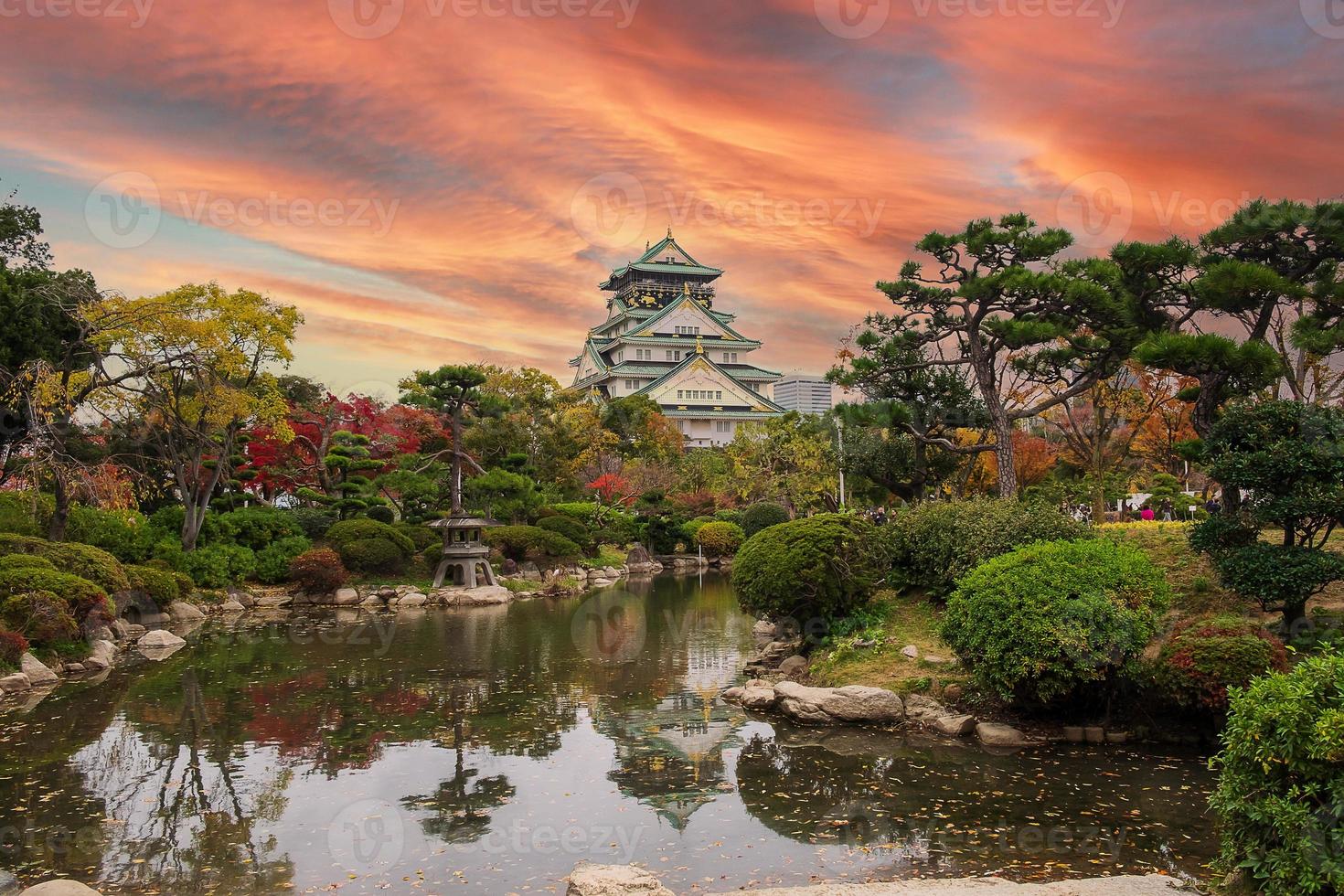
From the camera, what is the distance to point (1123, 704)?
952 centimetres

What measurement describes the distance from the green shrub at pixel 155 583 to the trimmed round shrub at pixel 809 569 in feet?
39.7

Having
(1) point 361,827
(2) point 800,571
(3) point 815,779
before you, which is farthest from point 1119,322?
(1) point 361,827

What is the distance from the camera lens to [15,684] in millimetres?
12453

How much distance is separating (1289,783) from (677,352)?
5816 cm

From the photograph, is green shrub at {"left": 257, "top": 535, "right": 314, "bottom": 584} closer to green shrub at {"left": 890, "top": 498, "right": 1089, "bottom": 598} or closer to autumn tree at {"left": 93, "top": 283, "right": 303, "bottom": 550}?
autumn tree at {"left": 93, "top": 283, "right": 303, "bottom": 550}

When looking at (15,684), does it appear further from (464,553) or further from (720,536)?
(720,536)

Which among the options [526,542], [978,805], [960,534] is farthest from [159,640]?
[978,805]

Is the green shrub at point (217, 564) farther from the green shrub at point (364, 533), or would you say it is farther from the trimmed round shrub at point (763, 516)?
the trimmed round shrub at point (763, 516)

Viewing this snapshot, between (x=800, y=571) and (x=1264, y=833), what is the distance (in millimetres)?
7753

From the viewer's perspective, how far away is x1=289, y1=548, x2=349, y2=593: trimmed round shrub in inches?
890

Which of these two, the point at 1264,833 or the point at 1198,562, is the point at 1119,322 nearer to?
the point at 1198,562

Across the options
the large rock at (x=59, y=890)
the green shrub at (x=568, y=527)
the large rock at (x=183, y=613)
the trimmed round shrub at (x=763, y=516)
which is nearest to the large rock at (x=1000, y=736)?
the large rock at (x=59, y=890)

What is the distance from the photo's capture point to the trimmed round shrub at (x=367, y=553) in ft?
78.7

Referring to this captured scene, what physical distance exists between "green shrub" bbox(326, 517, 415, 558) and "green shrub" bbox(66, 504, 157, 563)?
421cm
